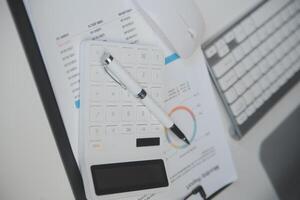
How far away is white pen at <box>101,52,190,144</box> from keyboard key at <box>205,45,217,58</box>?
0.16m

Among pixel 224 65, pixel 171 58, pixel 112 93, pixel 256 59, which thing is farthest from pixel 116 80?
pixel 256 59

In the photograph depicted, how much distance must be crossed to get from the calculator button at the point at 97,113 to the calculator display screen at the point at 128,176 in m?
0.07

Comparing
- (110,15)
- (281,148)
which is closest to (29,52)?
(110,15)

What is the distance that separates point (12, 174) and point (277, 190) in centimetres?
54

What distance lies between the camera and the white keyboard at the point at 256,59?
597mm

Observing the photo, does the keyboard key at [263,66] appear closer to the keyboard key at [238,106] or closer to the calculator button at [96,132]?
A: the keyboard key at [238,106]

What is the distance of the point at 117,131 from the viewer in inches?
18.3

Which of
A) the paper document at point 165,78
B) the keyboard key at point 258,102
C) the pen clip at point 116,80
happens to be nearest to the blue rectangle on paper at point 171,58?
the paper document at point 165,78

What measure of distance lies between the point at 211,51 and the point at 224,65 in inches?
1.5

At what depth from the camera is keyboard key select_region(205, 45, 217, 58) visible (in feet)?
1.90

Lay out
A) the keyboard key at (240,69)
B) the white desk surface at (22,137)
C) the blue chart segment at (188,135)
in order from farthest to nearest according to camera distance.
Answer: the keyboard key at (240,69), the blue chart segment at (188,135), the white desk surface at (22,137)

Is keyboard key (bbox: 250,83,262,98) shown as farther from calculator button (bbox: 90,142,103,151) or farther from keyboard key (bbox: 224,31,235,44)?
A: calculator button (bbox: 90,142,103,151)

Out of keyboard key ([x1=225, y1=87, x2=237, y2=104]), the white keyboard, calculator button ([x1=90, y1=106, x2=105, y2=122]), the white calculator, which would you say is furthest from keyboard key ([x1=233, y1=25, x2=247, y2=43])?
calculator button ([x1=90, y1=106, x2=105, y2=122])

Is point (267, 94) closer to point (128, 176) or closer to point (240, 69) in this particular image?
point (240, 69)
